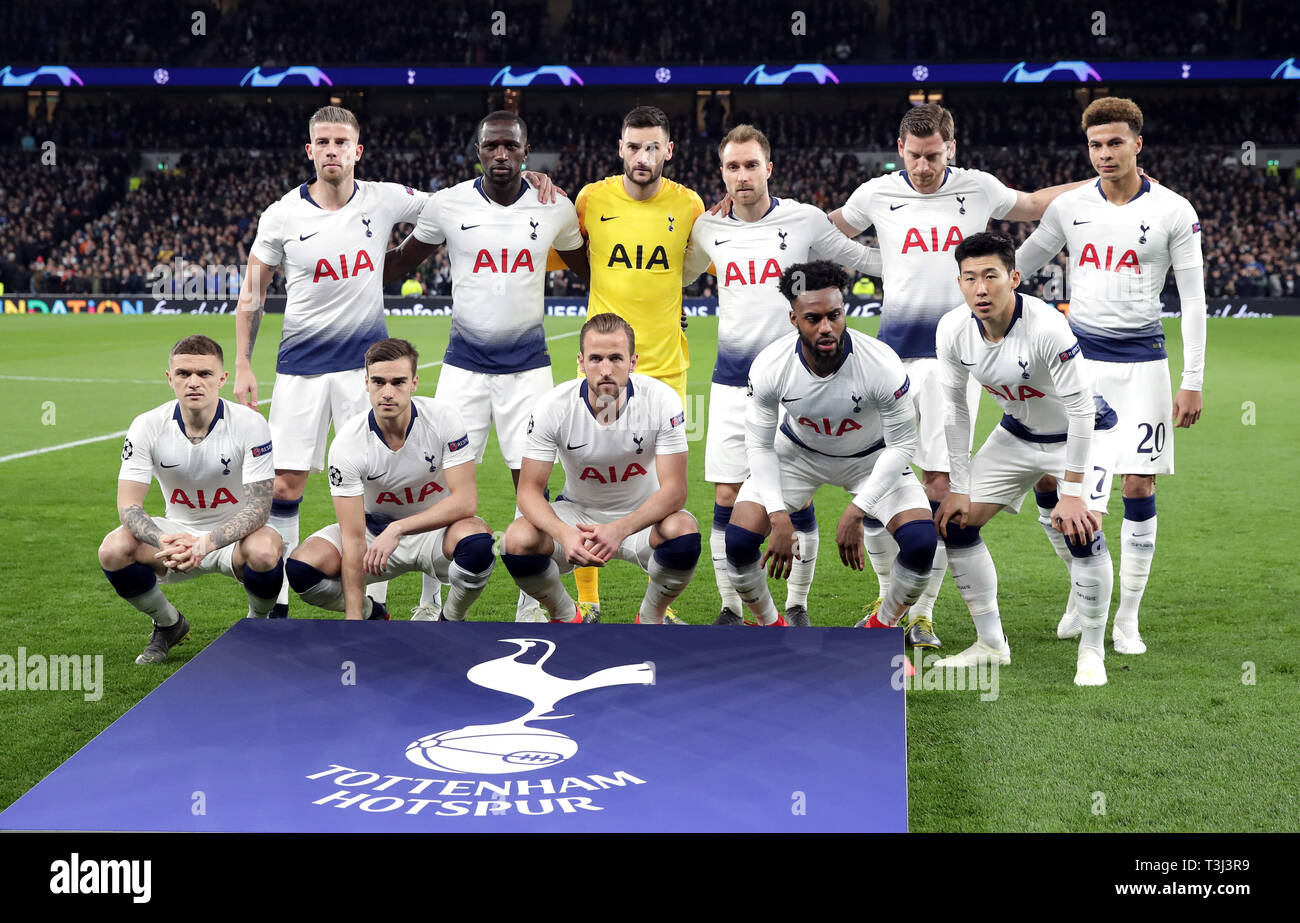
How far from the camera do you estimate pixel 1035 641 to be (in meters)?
6.22

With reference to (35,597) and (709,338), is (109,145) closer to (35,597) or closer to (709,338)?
(709,338)

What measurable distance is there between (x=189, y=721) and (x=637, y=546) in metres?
2.28

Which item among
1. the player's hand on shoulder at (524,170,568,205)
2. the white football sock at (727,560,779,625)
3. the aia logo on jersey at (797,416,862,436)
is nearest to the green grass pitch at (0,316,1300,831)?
the white football sock at (727,560,779,625)

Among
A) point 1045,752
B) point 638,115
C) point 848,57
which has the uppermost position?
point 848,57

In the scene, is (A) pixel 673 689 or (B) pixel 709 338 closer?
(A) pixel 673 689

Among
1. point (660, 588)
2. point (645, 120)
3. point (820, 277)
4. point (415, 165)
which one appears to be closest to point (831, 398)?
point (820, 277)

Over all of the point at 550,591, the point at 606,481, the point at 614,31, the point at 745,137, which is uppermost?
the point at 614,31

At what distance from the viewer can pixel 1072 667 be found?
5.78 metres

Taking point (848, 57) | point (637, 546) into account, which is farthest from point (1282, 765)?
point (848, 57)

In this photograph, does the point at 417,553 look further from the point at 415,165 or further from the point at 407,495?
the point at 415,165

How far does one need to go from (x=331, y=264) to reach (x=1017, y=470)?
3431 mm

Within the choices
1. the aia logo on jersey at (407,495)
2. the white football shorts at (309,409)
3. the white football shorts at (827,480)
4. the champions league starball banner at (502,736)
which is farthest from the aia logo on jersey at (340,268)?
the white football shorts at (827,480)

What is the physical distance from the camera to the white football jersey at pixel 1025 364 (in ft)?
17.8

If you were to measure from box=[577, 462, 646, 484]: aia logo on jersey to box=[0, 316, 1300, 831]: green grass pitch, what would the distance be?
3.22ft
